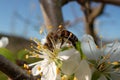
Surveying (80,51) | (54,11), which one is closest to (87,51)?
(80,51)

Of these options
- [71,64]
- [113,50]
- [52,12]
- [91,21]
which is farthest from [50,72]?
[91,21]

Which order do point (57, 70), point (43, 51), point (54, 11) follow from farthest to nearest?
1. point (54, 11)
2. point (43, 51)
3. point (57, 70)

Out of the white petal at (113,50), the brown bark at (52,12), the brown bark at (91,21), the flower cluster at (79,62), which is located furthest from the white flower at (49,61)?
the brown bark at (91,21)

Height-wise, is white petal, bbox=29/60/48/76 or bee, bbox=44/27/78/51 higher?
bee, bbox=44/27/78/51

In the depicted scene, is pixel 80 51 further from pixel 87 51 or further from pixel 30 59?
pixel 30 59

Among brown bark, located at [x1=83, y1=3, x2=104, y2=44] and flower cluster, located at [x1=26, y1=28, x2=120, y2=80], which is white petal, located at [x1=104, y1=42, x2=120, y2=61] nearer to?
flower cluster, located at [x1=26, y1=28, x2=120, y2=80]

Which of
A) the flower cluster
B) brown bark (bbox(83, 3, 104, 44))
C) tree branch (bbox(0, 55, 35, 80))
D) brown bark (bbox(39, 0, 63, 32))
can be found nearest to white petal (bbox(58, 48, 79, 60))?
the flower cluster
